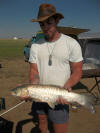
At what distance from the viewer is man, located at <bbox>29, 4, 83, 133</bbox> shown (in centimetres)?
261

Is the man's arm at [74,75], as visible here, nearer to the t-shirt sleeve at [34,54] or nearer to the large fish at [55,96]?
the large fish at [55,96]

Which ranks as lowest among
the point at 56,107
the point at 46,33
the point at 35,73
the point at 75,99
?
the point at 56,107

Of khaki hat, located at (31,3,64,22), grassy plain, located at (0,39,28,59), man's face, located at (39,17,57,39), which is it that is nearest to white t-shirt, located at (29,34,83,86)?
man's face, located at (39,17,57,39)

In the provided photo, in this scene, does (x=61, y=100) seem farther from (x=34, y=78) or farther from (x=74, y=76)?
(x=34, y=78)

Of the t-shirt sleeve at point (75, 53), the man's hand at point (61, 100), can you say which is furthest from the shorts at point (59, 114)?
the t-shirt sleeve at point (75, 53)

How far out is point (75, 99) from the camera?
2633 mm

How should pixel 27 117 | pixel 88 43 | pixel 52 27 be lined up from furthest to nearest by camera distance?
pixel 88 43 → pixel 27 117 → pixel 52 27

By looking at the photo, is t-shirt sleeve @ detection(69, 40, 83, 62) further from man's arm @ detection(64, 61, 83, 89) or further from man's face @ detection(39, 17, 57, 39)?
man's face @ detection(39, 17, 57, 39)

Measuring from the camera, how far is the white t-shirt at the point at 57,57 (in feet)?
8.53

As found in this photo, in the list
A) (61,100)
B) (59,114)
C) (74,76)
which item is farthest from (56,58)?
(59,114)

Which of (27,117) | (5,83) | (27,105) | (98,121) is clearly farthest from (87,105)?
(5,83)

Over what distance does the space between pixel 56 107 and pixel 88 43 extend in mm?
6047

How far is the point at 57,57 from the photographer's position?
2.64 meters

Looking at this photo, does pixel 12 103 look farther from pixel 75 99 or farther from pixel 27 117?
pixel 75 99
